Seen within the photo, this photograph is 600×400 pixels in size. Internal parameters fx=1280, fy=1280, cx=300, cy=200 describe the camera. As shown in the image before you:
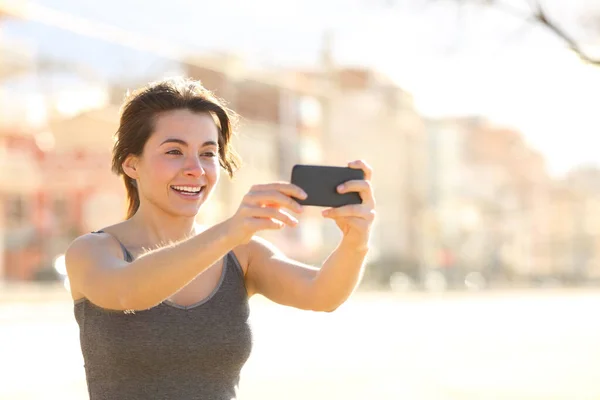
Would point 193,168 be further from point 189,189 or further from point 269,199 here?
point 269,199

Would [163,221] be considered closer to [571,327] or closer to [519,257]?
[571,327]

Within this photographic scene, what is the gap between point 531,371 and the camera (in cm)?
1594

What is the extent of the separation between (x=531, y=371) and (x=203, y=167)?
13367 millimetres

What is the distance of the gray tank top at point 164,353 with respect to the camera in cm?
302

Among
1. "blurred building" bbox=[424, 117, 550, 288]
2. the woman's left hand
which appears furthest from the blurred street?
"blurred building" bbox=[424, 117, 550, 288]

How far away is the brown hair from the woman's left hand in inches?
19.1

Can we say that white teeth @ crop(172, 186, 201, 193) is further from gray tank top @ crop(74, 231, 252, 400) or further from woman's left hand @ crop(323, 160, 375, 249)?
woman's left hand @ crop(323, 160, 375, 249)

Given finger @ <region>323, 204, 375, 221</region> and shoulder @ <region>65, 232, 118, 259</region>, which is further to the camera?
shoulder @ <region>65, 232, 118, 259</region>

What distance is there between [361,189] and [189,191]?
0.52 m

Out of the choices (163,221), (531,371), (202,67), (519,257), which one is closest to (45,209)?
(202,67)

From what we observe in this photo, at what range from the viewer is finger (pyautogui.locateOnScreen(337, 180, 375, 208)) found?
2812 mm

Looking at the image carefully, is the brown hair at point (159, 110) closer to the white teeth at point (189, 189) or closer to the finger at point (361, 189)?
the white teeth at point (189, 189)

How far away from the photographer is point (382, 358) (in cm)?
1822

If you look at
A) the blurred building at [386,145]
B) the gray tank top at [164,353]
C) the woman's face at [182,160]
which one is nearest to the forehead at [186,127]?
the woman's face at [182,160]
